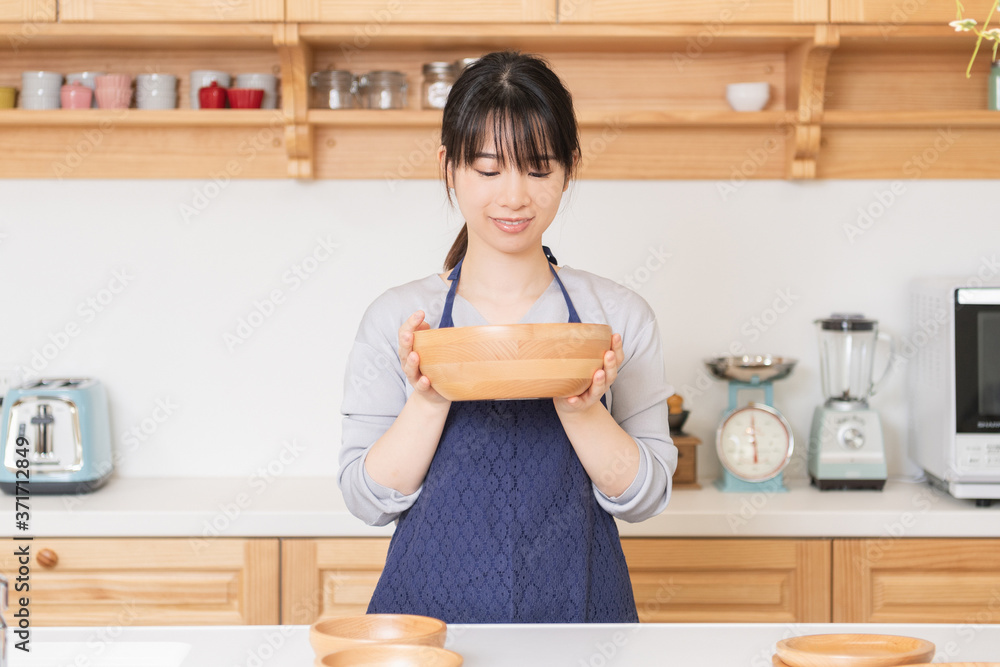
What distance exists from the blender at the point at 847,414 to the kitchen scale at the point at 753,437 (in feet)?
0.35

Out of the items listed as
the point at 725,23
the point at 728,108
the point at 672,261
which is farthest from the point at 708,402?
the point at 725,23

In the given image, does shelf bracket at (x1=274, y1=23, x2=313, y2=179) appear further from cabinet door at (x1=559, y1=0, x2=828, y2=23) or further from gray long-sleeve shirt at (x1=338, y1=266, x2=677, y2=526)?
gray long-sleeve shirt at (x1=338, y1=266, x2=677, y2=526)

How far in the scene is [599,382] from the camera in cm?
99

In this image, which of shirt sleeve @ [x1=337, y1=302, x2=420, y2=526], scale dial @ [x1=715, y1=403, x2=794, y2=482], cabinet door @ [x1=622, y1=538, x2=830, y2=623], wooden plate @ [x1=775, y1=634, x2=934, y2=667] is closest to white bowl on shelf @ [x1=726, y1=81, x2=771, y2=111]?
scale dial @ [x1=715, y1=403, x2=794, y2=482]

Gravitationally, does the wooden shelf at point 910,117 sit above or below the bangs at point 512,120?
above

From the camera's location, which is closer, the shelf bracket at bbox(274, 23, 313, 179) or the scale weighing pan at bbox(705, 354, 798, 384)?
the shelf bracket at bbox(274, 23, 313, 179)

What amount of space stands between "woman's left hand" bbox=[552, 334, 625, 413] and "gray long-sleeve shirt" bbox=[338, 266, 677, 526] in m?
0.15

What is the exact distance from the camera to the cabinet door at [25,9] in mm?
1981

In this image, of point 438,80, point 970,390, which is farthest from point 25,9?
point 970,390

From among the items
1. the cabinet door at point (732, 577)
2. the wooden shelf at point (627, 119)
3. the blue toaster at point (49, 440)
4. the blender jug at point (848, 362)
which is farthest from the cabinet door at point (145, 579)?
the blender jug at point (848, 362)

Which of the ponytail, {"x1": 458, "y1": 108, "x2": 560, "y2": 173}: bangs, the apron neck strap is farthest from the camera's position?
the ponytail

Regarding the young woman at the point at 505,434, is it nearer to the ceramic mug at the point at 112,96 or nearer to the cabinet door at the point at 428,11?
the cabinet door at the point at 428,11

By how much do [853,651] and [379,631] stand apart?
1.36ft

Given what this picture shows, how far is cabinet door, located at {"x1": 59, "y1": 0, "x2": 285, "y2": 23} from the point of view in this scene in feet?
6.51
